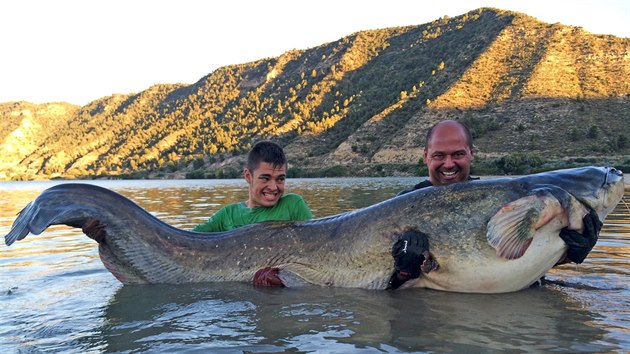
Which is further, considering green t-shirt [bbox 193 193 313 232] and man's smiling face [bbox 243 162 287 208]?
green t-shirt [bbox 193 193 313 232]

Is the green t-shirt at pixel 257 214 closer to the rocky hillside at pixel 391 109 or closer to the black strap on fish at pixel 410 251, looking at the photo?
the black strap on fish at pixel 410 251

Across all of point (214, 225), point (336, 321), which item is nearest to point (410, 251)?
point (336, 321)

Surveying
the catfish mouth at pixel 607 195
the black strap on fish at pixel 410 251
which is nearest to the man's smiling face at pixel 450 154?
the black strap on fish at pixel 410 251

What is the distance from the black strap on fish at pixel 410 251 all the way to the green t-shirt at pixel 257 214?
153cm

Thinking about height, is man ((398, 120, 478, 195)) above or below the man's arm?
above

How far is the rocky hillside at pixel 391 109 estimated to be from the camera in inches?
1841

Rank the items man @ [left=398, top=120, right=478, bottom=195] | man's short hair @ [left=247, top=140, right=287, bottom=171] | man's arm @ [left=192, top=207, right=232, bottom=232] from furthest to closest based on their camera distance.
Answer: man's arm @ [left=192, top=207, right=232, bottom=232]
man's short hair @ [left=247, top=140, right=287, bottom=171]
man @ [left=398, top=120, right=478, bottom=195]

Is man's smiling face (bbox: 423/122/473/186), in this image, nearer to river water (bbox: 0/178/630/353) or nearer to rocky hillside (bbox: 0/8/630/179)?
river water (bbox: 0/178/630/353)

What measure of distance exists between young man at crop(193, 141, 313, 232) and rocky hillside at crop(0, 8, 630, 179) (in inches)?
1329

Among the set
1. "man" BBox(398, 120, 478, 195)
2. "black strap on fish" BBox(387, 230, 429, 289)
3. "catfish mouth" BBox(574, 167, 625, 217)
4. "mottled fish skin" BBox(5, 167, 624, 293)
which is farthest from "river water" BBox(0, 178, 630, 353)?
"man" BBox(398, 120, 478, 195)

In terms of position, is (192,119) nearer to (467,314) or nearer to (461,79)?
(461,79)

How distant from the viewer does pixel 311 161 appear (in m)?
60.6

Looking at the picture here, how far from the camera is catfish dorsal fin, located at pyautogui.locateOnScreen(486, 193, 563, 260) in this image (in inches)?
147

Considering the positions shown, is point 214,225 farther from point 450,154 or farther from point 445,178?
point 450,154
